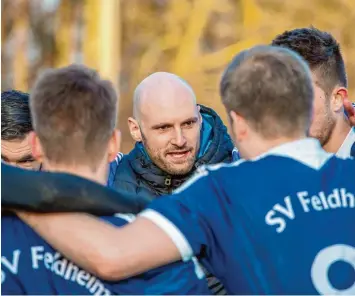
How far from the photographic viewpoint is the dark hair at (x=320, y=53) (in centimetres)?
402

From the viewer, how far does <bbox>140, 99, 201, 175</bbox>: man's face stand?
14.2 ft

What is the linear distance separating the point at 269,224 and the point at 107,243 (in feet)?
1.54

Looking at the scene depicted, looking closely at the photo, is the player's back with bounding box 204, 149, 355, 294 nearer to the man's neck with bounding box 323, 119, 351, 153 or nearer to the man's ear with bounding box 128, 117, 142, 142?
the man's neck with bounding box 323, 119, 351, 153

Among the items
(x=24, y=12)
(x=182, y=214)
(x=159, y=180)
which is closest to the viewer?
(x=182, y=214)

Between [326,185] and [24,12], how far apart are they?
14.8 m

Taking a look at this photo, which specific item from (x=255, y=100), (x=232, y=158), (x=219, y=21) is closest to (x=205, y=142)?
(x=232, y=158)

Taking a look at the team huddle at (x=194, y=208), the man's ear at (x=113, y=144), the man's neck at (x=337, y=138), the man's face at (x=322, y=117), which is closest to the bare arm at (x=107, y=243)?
the team huddle at (x=194, y=208)

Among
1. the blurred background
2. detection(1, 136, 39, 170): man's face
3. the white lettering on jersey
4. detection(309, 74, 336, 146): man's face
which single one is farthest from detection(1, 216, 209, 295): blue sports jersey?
the blurred background

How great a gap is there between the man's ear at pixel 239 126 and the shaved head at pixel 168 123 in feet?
4.87

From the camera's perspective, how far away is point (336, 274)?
272 centimetres

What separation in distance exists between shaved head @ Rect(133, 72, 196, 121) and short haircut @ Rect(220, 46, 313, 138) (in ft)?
5.47

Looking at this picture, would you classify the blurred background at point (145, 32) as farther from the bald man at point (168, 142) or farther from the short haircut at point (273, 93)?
the short haircut at point (273, 93)

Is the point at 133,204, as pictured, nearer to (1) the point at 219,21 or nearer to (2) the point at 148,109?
(2) the point at 148,109

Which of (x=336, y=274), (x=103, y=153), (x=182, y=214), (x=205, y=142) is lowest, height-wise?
(x=336, y=274)
